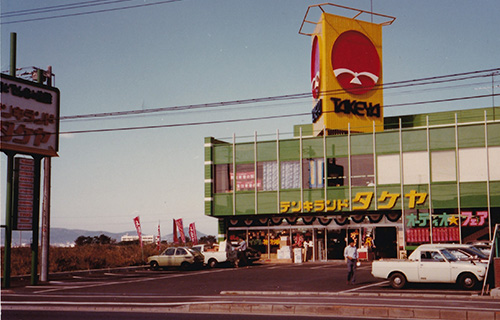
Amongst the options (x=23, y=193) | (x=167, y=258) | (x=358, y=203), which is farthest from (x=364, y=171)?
(x=23, y=193)

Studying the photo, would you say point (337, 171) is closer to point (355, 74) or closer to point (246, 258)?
point (355, 74)

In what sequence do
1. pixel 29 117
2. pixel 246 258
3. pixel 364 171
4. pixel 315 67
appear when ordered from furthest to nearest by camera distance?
pixel 315 67, pixel 364 171, pixel 246 258, pixel 29 117

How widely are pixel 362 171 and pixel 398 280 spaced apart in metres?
A: 22.7

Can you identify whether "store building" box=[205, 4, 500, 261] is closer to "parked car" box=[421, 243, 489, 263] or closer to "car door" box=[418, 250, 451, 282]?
"parked car" box=[421, 243, 489, 263]

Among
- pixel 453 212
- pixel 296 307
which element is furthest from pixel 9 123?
pixel 453 212

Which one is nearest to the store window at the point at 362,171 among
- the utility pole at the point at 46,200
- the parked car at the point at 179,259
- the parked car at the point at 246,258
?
the parked car at the point at 246,258

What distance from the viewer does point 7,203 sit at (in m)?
27.9

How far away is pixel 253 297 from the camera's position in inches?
813

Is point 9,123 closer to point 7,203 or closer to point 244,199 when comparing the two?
point 7,203

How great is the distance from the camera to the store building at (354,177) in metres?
41.7

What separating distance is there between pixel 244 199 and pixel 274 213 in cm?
274

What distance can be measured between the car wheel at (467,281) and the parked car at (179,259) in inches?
805

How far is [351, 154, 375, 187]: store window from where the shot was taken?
44.3m

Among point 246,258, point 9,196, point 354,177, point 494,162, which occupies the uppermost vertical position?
point 494,162
